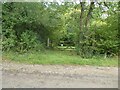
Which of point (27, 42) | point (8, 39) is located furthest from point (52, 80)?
point (27, 42)

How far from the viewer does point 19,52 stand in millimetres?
9219

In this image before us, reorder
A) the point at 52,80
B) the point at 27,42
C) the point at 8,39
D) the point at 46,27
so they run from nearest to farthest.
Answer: the point at 52,80, the point at 8,39, the point at 27,42, the point at 46,27

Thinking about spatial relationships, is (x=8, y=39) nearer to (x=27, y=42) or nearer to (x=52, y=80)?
(x=27, y=42)

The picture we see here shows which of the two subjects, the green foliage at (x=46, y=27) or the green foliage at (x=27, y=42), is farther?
the green foliage at (x=27, y=42)

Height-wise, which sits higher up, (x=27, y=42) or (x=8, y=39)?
(x=8, y=39)

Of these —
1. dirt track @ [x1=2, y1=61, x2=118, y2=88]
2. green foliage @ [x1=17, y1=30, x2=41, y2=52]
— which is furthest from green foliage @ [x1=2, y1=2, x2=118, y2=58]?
dirt track @ [x1=2, y1=61, x2=118, y2=88]

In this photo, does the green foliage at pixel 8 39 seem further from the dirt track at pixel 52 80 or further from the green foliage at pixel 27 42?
the dirt track at pixel 52 80

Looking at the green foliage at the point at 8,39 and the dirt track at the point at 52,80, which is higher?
the green foliage at the point at 8,39

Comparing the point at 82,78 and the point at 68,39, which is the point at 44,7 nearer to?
the point at 68,39

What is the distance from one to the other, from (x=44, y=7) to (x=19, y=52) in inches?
122

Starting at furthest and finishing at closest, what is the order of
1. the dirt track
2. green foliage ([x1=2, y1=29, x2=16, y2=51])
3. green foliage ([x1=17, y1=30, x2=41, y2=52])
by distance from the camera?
green foliage ([x1=17, y1=30, x2=41, y2=52]) → green foliage ([x1=2, y1=29, x2=16, y2=51]) → the dirt track

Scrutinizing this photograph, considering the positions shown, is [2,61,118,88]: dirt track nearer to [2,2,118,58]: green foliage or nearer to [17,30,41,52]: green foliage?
[2,2,118,58]: green foliage

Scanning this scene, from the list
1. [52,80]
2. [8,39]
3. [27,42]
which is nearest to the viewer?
[52,80]

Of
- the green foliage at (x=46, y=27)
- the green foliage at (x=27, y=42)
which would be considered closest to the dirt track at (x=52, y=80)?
the green foliage at (x=46, y=27)
